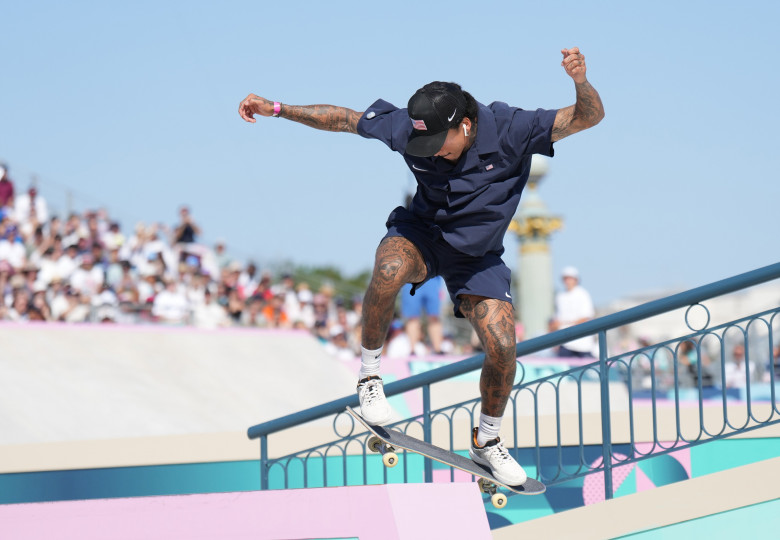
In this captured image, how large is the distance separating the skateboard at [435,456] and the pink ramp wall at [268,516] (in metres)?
0.81

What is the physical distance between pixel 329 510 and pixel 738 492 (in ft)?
7.60

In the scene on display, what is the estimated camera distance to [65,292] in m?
13.6

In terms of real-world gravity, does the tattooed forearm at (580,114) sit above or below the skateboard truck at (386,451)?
above

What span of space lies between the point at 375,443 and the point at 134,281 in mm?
10397

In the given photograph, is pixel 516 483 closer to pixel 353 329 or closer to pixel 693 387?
pixel 693 387

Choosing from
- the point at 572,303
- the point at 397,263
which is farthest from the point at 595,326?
the point at 572,303

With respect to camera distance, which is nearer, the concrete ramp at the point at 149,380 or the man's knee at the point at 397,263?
the man's knee at the point at 397,263

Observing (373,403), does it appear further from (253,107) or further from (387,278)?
(253,107)

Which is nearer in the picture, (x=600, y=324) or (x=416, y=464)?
(x=600, y=324)

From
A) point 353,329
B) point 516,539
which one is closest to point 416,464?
point 516,539

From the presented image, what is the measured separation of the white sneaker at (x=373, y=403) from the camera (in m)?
4.95

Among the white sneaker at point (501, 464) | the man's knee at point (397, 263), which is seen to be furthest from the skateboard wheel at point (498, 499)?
the man's knee at point (397, 263)

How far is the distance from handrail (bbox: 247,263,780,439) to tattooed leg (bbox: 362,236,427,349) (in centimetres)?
108

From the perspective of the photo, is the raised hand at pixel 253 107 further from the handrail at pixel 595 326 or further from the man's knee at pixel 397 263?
the handrail at pixel 595 326
